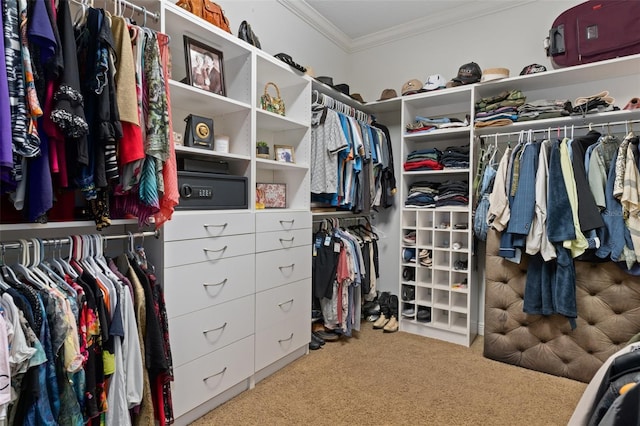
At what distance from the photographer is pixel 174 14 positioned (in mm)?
1626

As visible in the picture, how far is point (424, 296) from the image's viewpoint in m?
3.01

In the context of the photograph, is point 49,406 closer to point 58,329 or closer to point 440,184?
point 58,329

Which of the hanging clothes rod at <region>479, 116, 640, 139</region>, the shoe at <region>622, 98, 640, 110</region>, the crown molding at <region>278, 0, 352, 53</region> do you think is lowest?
the hanging clothes rod at <region>479, 116, 640, 139</region>

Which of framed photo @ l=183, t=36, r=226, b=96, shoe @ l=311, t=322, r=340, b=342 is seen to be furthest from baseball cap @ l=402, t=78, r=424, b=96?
shoe @ l=311, t=322, r=340, b=342

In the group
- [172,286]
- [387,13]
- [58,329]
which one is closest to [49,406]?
[58,329]

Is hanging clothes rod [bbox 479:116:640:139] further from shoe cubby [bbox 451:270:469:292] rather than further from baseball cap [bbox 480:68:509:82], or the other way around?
shoe cubby [bbox 451:270:469:292]

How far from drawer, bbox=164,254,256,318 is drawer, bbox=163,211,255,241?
15 centimetres

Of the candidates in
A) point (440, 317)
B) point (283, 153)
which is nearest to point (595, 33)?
point (283, 153)

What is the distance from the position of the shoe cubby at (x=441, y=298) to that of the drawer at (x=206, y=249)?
1.68 metres

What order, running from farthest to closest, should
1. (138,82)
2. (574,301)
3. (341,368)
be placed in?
1. (341,368)
2. (574,301)
3. (138,82)

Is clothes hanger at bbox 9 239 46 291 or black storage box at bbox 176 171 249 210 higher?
black storage box at bbox 176 171 249 210

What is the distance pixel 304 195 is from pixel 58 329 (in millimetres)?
1643

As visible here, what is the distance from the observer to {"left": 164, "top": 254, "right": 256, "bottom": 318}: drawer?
162 centimetres

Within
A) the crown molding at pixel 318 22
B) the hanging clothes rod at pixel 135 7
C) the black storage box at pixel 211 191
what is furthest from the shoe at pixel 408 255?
the hanging clothes rod at pixel 135 7
